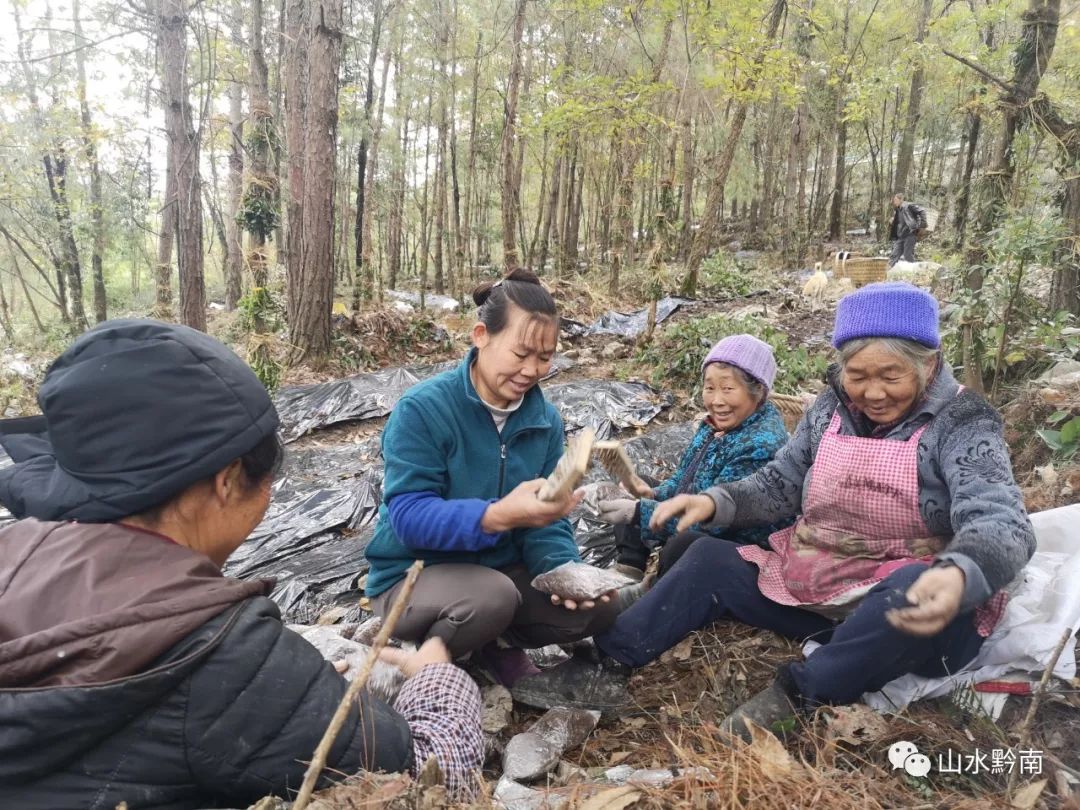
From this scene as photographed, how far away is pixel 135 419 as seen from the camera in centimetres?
103

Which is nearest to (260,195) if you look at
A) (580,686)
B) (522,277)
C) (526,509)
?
(522,277)

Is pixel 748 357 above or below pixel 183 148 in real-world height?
below

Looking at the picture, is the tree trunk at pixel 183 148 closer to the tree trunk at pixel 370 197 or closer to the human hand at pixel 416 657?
the tree trunk at pixel 370 197

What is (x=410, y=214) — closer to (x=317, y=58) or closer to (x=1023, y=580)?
(x=317, y=58)

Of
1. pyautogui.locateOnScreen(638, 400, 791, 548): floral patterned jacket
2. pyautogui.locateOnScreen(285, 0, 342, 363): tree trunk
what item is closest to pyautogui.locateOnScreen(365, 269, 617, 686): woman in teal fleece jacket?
pyautogui.locateOnScreen(638, 400, 791, 548): floral patterned jacket

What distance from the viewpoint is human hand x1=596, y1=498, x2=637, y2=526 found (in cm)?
280

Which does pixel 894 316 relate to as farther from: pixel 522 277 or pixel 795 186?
pixel 795 186

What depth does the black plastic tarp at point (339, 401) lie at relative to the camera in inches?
220

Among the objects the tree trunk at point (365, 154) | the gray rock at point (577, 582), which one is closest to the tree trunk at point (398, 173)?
the tree trunk at point (365, 154)

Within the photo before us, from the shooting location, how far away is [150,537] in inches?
43.0

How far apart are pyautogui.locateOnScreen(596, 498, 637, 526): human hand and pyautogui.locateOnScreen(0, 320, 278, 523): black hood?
1.93 metres

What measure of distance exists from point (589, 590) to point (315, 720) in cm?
109

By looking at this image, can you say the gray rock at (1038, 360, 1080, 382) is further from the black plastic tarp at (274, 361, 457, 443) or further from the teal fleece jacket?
the black plastic tarp at (274, 361, 457, 443)

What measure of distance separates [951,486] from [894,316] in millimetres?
512
